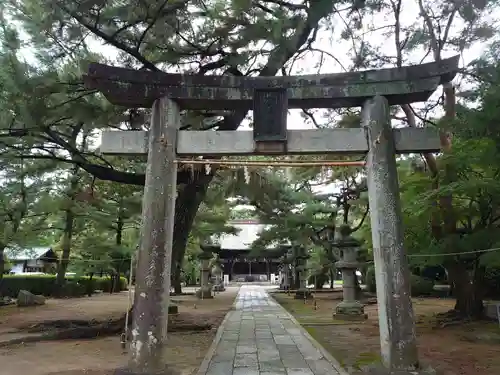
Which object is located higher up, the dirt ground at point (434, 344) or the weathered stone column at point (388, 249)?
the weathered stone column at point (388, 249)

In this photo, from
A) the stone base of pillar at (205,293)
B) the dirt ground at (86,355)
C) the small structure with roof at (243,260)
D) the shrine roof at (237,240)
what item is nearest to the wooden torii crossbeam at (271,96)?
the dirt ground at (86,355)

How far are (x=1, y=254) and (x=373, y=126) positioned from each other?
46.7ft

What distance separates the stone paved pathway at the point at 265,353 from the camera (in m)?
5.54

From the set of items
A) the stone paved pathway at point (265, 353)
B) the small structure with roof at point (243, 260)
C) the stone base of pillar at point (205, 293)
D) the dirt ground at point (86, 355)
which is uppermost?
the small structure with roof at point (243, 260)

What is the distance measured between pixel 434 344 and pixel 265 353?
3349 millimetres

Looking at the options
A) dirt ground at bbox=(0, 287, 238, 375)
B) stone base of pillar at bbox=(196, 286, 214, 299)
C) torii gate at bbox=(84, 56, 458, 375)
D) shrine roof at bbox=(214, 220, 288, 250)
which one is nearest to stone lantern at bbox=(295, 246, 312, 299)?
stone base of pillar at bbox=(196, 286, 214, 299)

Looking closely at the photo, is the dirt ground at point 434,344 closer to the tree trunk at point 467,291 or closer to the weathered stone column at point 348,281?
the weathered stone column at point 348,281

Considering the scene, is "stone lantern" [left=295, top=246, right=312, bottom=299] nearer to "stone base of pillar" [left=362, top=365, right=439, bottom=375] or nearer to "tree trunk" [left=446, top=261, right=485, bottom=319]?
"tree trunk" [left=446, top=261, right=485, bottom=319]

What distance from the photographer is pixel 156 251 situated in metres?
5.38

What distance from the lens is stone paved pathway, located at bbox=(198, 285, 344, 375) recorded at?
5538mm

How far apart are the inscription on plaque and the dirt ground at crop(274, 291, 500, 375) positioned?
3.39 m

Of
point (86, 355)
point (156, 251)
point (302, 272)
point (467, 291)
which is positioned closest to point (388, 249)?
point (156, 251)

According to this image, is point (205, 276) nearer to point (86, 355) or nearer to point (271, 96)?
point (86, 355)

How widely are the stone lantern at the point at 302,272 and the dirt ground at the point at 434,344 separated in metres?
8.87
